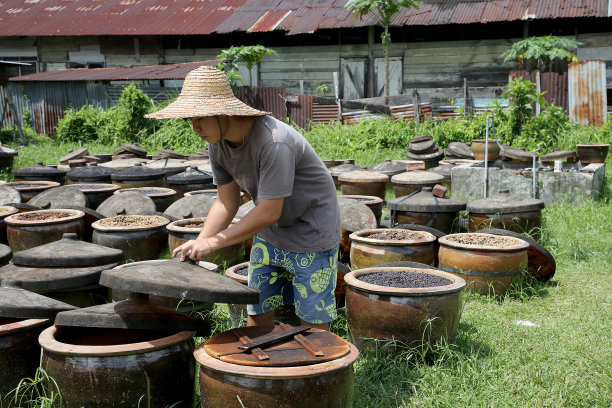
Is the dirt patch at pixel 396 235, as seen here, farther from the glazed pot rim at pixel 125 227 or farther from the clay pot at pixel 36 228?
the clay pot at pixel 36 228

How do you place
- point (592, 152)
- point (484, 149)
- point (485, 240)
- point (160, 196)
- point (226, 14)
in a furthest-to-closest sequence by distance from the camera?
point (226, 14)
point (592, 152)
point (484, 149)
point (160, 196)
point (485, 240)

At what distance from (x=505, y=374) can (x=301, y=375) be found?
170cm

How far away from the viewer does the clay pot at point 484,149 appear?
367 inches

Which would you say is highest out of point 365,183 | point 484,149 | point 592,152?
point 484,149

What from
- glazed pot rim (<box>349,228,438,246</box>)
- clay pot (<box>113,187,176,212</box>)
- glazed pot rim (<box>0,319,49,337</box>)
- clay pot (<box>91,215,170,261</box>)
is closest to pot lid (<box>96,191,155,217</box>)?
clay pot (<box>113,187,176,212</box>)

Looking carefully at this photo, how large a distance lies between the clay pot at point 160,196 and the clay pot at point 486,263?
3.59 m

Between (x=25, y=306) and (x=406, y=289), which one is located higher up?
(x=25, y=306)

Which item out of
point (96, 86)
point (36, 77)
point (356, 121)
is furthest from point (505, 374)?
point (36, 77)

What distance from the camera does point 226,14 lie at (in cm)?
A: 2055

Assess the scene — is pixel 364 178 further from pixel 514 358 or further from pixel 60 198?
pixel 514 358

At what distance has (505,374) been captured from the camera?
3.59 m

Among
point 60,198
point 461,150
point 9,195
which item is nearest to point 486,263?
point 60,198

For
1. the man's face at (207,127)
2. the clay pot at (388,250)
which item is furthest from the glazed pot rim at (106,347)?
the clay pot at (388,250)

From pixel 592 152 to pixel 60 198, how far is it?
8762 mm
